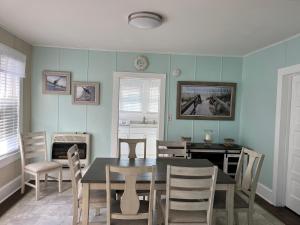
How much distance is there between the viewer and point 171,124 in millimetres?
4953

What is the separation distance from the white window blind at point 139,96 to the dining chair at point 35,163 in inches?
108

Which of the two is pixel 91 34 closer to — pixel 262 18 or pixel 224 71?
pixel 262 18

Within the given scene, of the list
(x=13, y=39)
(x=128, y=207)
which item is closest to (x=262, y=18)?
(x=128, y=207)

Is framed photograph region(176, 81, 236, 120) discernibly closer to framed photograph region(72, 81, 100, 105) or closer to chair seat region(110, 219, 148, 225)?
framed photograph region(72, 81, 100, 105)

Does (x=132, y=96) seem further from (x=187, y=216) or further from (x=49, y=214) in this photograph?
(x=187, y=216)

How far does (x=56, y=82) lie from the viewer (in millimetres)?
4699

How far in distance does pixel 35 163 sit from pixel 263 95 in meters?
3.91

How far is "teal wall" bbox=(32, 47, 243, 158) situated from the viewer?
4.71 meters

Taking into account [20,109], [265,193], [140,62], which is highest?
[140,62]

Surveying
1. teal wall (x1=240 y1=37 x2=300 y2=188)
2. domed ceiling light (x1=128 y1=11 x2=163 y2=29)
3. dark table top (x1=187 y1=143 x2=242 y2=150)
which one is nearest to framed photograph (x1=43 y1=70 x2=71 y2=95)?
domed ceiling light (x1=128 y1=11 x2=163 y2=29)

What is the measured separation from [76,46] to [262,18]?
317 cm

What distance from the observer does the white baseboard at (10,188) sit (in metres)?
3.65

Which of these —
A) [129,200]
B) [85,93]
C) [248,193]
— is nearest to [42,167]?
[85,93]

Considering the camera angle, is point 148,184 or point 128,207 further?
point 148,184
